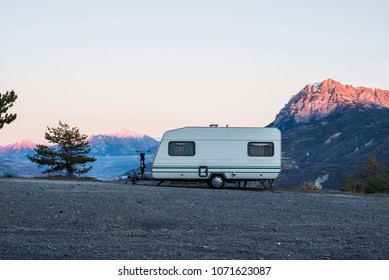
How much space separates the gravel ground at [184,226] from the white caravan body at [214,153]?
4.99m

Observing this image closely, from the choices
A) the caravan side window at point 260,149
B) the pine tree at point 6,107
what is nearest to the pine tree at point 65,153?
the pine tree at point 6,107

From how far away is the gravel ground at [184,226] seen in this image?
450 inches

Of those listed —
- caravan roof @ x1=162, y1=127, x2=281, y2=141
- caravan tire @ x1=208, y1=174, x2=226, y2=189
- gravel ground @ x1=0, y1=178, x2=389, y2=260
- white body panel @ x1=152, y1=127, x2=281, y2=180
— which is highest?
caravan roof @ x1=162, y1=127, x2=281, y2=141

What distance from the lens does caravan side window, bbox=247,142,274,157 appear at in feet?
90.5

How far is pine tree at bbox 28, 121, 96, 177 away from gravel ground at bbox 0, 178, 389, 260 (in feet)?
95.9

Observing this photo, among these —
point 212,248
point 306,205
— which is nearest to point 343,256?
point 212,248

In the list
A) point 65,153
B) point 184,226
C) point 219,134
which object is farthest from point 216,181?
point 65,153

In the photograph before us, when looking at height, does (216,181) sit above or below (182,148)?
below

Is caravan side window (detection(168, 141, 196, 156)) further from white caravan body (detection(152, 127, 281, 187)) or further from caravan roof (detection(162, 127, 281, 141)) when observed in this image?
caravan roof (detection(162, 127, 281, 141))

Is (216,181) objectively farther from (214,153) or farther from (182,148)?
(182,148)

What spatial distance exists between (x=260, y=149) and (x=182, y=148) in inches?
157

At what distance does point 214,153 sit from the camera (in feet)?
90.4

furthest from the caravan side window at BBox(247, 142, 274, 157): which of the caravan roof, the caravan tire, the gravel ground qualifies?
the gravel ground
